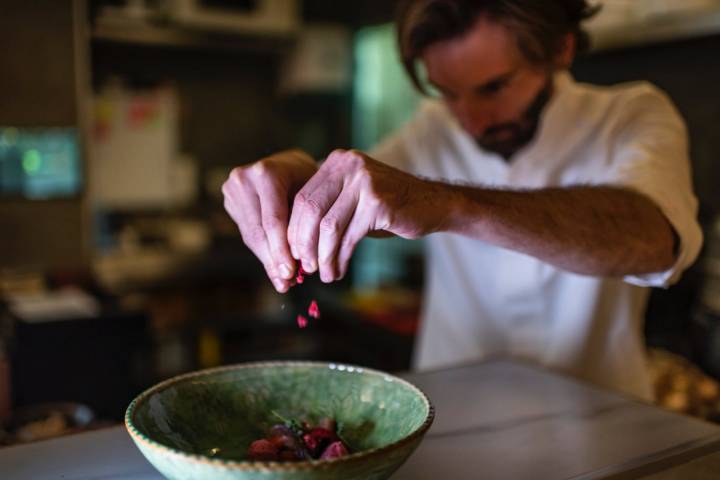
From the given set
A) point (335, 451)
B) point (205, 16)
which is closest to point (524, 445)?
point (335, 451)

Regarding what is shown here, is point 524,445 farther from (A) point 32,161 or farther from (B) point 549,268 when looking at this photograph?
(A) point 32,161

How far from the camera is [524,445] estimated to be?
933 mm

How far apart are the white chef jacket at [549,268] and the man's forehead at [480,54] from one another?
10.8 inches

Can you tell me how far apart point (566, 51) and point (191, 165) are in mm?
2508

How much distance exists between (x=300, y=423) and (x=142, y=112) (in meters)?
2.81

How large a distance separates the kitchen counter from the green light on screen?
7.51 feet

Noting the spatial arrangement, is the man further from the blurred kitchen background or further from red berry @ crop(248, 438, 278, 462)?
the blurred kitchen background

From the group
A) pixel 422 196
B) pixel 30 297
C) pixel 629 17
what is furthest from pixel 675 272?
pixel 30 297

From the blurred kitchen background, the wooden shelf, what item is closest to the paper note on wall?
the blurred kitchen background

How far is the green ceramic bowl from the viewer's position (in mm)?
776

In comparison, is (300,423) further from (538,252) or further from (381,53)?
(381,53)

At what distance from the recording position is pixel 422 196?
90cm

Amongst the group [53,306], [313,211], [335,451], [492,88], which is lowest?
[53,306]

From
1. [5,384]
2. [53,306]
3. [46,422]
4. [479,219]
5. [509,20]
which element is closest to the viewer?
[479,219]
